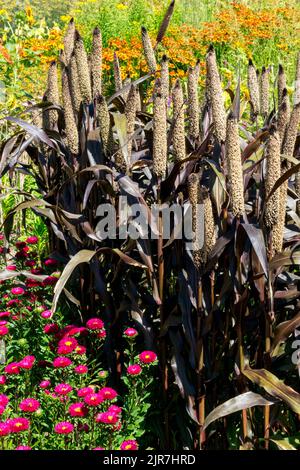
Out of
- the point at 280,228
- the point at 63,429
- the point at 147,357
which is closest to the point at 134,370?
the point at 147,357

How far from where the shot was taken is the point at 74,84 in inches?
102

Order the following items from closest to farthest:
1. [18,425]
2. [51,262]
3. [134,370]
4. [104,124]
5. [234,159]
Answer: [234,159] < [18,425] < [134,370] < [104,124] < [51,262]

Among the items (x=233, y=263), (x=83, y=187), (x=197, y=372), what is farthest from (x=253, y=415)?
(x=83, y=187)

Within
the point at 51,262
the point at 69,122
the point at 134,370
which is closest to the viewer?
the point at 134,370

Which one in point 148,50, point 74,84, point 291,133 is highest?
point 148,50

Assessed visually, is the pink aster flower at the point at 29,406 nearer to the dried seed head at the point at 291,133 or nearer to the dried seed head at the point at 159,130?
the dried seed head at the point at 159,130

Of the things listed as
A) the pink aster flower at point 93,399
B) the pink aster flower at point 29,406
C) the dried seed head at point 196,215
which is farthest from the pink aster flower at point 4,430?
the dried seed head at point 196,215

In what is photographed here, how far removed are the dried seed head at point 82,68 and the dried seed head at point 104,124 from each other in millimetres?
165

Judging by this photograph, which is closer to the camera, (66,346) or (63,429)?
(63,429)

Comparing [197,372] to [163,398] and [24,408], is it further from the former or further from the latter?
[24,408]

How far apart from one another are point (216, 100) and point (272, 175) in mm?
348

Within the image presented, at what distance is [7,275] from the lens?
2768 mm

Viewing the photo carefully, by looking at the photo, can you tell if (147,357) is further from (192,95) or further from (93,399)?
(192,95)

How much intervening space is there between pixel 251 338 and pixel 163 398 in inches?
16.2
